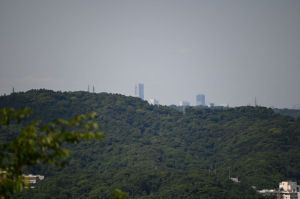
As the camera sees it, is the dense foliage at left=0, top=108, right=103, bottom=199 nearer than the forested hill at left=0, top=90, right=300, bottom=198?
Yes

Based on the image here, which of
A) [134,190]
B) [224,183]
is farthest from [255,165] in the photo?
[134,190]

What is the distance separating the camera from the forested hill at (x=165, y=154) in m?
115

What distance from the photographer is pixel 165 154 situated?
164m

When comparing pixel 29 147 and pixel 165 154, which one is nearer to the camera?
pixel 29 147

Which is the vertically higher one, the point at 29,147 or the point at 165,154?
the point at 29,147

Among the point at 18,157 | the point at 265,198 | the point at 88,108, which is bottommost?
the point at 265,198

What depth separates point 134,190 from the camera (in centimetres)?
11588

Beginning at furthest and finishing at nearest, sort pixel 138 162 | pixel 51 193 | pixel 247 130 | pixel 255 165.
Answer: pixel 247 130, pixel 138 162, pixel 255 165, pixel 51 193

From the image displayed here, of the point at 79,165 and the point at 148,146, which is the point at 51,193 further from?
the point at 148,146

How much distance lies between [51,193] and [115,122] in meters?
76.9

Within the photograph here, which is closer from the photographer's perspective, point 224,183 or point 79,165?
point 224,183

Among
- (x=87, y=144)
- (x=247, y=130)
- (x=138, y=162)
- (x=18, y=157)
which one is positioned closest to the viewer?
(x=18, y=157)

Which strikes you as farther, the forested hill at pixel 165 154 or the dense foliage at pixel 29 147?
the forested hill at pixel 165 154

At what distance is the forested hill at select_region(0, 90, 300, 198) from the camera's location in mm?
115062
